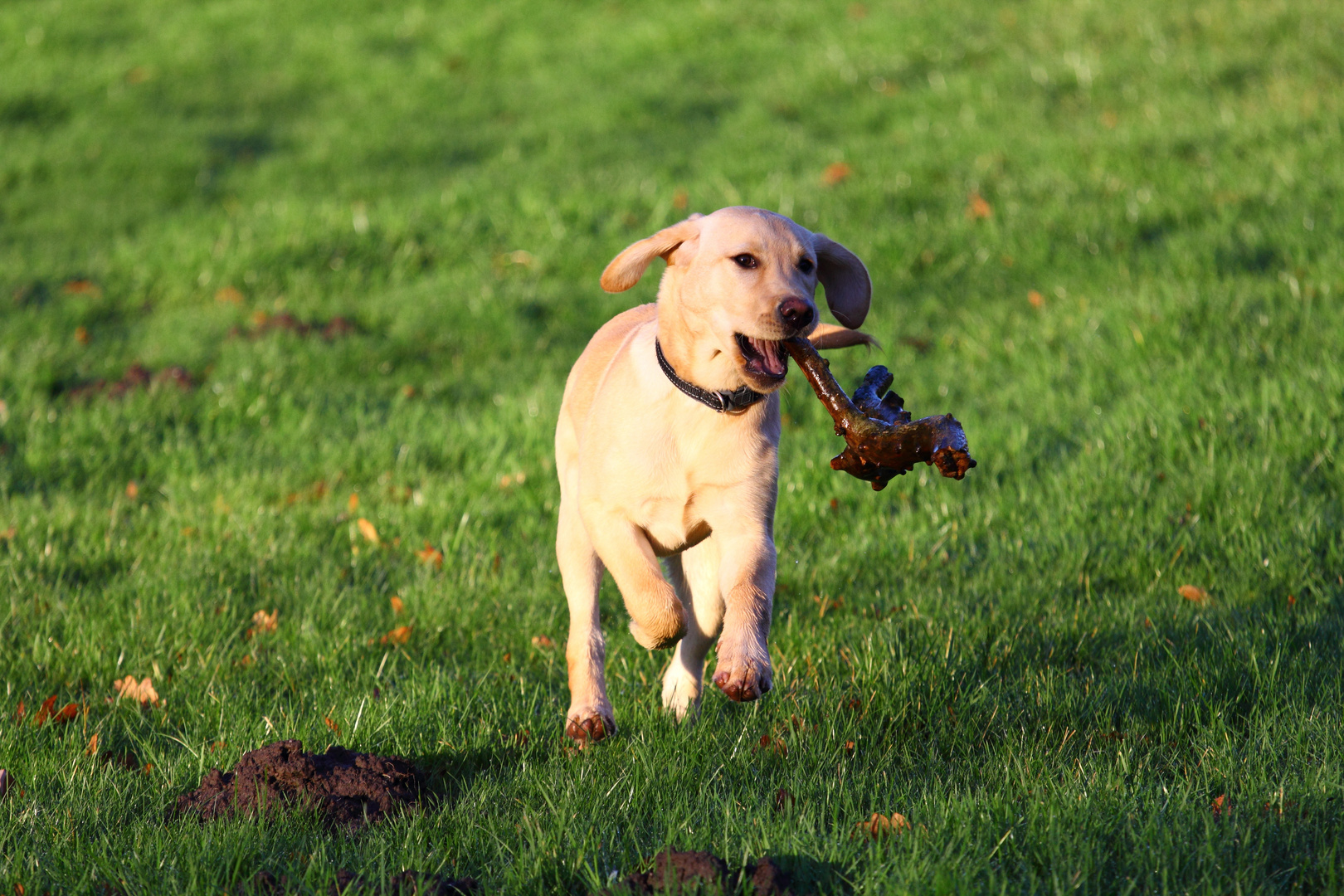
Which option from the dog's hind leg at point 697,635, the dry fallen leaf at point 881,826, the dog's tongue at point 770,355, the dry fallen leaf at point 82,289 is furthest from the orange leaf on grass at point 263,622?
the dry fallen leaf at point 82,289

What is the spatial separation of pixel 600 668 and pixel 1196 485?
Result: 2772mm

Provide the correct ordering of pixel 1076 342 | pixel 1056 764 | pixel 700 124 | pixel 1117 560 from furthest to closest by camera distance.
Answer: pixel 700 124
pixel 1076 342
pixel 1117 560
pixel 1056 764

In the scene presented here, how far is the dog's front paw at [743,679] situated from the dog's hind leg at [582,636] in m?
0.62

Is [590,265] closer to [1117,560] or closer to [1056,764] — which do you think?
[1117,560]

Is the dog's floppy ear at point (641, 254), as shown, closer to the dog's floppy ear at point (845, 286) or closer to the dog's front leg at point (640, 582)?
the dog's floppy ear at point (845, 286)

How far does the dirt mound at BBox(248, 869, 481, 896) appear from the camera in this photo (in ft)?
8.00

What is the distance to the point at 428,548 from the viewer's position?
489 cm

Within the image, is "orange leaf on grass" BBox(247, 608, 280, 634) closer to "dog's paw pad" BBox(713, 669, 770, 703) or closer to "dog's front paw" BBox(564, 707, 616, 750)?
"dog's front paw" BBox(564, 707, 616, 750)

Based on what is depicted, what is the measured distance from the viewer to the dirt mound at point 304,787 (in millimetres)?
2857

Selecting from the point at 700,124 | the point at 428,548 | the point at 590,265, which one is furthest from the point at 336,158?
the point at 428,548

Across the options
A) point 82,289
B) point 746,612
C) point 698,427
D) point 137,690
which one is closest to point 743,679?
point 746,612

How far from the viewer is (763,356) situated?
3.17 meters

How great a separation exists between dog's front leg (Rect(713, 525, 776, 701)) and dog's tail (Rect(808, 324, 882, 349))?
550mm

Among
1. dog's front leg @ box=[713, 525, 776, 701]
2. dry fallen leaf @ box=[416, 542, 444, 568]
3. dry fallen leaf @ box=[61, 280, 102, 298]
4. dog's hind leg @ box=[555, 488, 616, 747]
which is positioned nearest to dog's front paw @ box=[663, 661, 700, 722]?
dog's hind leg @ box=[555, 488, 616, 747]
